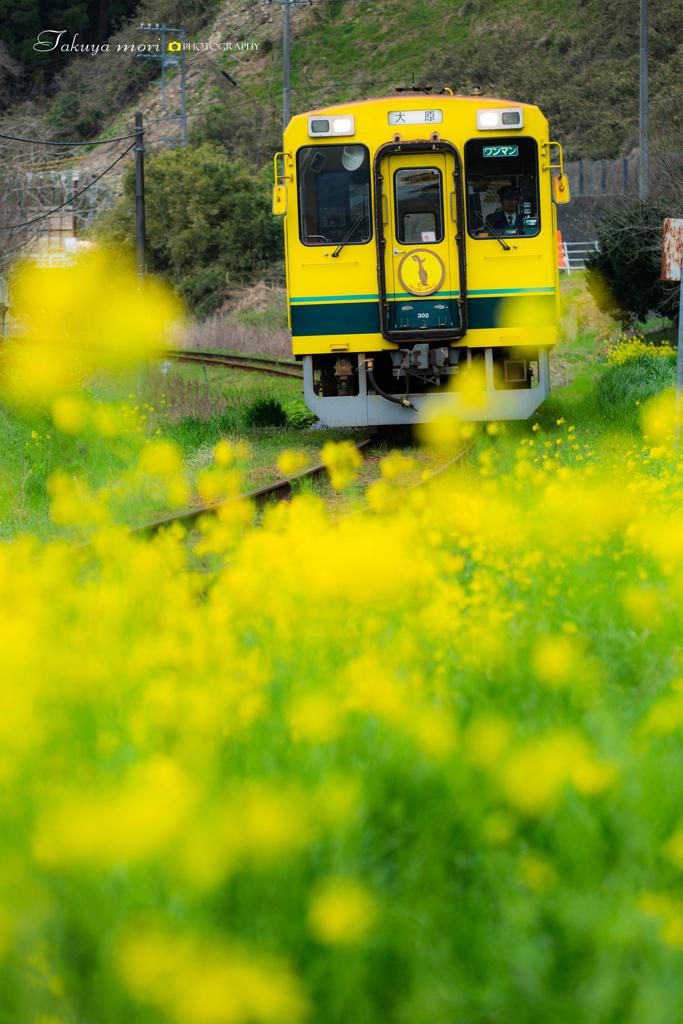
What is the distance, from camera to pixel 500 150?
37.7ft

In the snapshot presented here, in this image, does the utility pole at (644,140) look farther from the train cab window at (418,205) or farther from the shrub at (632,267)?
the train cab window at (418,205)

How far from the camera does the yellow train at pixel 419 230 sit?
1139 centimetres

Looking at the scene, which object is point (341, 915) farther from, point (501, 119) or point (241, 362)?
point (241, 362)

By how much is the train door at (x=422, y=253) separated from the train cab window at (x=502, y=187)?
9.6 inches

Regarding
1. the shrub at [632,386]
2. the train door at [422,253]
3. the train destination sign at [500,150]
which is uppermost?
the train destination sign at [500,150]

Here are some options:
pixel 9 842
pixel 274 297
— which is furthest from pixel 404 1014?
pixel 274 297

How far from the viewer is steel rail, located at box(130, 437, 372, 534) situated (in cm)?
716

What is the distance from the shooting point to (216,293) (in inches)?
1410

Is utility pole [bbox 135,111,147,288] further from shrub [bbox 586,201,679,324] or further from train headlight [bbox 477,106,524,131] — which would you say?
shrub [bbox 586,201,679,324]

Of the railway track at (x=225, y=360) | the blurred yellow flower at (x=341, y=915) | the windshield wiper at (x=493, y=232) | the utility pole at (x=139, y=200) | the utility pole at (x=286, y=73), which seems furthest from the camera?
the utility pole at (x=286, y=73)

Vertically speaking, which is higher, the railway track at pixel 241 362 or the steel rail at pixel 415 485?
the railway track at pixel 241 362

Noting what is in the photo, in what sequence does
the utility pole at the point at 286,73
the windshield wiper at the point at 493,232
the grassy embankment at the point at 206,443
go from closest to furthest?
the grassy embankment at the point at 206,443 → the windshield wiper at the point at 493,232 → the utility pole at the point at 286,73

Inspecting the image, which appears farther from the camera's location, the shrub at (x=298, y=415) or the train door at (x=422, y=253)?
the shrub at (x=298, y=415)

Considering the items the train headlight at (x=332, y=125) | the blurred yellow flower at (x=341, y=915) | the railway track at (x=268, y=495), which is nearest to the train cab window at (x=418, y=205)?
the train headlight at (x=332, y=125)
